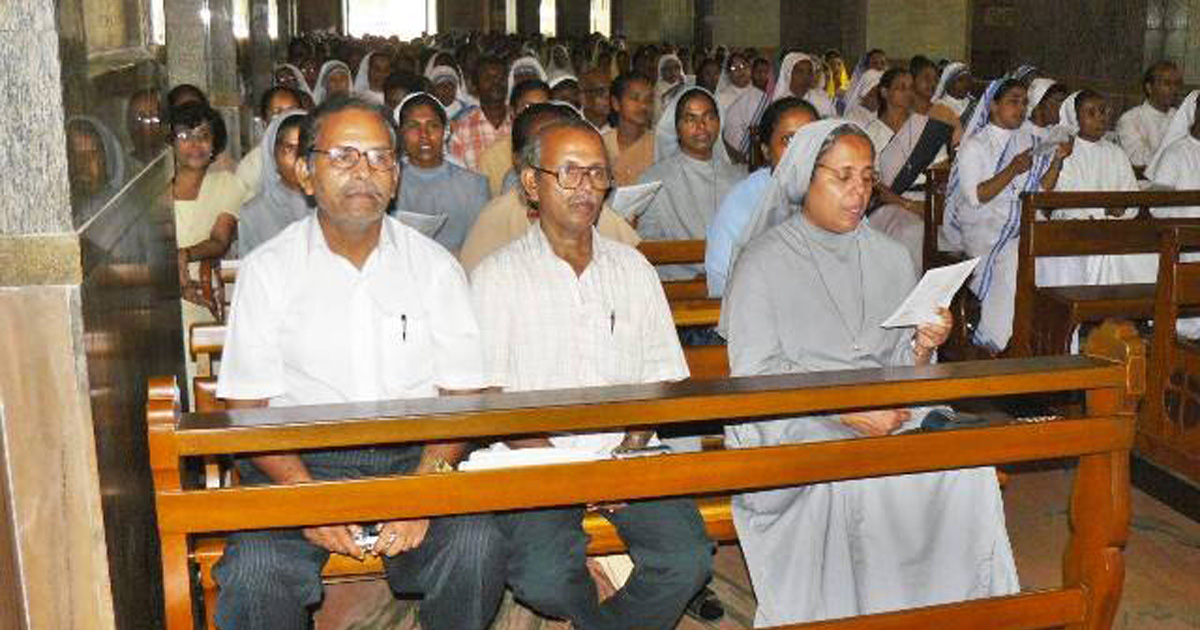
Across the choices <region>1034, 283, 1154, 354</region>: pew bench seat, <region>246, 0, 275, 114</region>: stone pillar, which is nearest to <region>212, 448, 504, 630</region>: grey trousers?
<region>1034, 283, 1154, 354</region>: pew bench seat

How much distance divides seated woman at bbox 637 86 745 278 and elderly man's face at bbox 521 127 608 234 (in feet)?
8.45

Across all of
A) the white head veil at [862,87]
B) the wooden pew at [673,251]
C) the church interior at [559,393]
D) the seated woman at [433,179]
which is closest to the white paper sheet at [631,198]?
the church interior at [559,393]

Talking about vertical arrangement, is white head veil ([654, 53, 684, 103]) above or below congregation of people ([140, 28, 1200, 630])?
above

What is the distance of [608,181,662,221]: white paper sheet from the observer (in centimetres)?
516

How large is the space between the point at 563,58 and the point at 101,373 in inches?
657

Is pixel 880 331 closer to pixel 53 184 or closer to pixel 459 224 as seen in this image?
pixel 53 184

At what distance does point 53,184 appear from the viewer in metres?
2.43

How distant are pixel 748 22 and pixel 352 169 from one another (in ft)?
74.3

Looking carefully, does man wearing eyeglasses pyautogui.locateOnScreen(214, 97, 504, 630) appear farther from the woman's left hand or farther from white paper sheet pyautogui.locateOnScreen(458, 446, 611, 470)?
the woman's left hand

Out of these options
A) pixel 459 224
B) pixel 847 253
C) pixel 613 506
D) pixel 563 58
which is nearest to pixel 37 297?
pixel 613 506

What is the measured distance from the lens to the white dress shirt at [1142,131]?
30.7 ft

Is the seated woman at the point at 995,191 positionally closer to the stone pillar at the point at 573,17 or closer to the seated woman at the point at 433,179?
the seated woman at the point at 433,179

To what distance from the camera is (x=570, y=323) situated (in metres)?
3.44

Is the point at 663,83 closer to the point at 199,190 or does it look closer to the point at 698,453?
the point at 199,190
